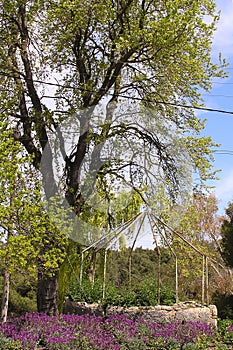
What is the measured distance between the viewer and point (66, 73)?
1188 centimetres

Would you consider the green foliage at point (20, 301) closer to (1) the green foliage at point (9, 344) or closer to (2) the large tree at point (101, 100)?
(2) the large tree at point (101, 100)

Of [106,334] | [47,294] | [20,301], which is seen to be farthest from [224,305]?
[20,301]

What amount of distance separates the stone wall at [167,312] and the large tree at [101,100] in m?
2.20

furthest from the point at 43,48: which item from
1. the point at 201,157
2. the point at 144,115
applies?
the point at 201,157

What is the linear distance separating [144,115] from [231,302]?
5.40 meters

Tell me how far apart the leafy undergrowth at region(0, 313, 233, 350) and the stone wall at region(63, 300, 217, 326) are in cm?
20

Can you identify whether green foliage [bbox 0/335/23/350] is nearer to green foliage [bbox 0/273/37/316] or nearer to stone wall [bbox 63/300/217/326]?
stone wall [bbox 63/300/217/326]

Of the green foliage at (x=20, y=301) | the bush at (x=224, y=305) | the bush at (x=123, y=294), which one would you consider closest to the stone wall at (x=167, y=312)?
the bush at (x=123, y=294)

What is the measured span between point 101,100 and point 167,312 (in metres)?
5.53

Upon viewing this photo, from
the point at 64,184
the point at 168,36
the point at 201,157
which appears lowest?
the point at 64,184

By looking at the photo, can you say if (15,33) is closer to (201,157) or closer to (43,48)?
(43,48)

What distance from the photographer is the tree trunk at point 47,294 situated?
990 cm

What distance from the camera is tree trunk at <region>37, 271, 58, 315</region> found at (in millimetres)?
9899

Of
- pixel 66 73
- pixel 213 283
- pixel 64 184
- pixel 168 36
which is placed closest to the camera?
pixel 168 36
